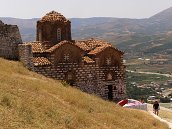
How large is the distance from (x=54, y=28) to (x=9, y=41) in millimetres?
5695

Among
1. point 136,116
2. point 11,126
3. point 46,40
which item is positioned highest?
point 46,40

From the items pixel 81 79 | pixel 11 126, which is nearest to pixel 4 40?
pixel 81 79

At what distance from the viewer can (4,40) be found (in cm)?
3381

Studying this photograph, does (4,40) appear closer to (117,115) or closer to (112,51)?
(112,51)

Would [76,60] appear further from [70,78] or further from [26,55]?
[26,55]

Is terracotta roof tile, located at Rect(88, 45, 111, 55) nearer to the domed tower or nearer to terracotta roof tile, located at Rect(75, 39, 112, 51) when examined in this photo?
terracotta roof tile, located at Rect(75, 39, 112, 51)

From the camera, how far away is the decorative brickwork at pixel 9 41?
33.8 metres

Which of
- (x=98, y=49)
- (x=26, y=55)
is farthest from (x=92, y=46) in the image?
(x=26, y=55)

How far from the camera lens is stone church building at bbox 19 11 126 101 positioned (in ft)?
118

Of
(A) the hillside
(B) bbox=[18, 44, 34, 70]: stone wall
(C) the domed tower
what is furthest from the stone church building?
(A) the hillside

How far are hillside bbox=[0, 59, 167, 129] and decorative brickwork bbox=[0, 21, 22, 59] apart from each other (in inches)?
321

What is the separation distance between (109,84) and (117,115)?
16475 mm

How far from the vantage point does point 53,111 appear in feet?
58.5

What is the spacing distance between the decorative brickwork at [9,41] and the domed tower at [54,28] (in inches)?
163
